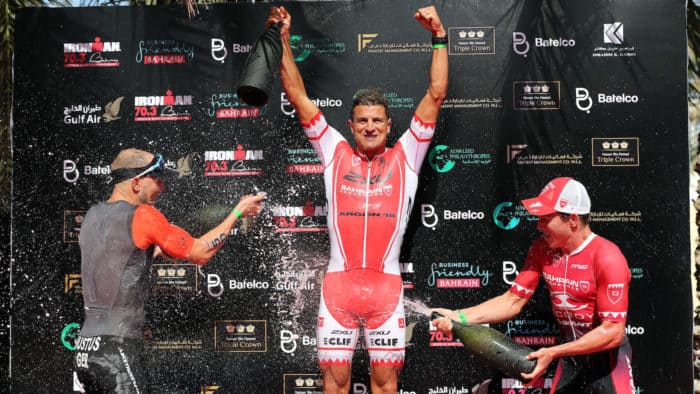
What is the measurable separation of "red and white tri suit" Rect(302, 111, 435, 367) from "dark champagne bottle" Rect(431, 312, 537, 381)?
0.60 meters

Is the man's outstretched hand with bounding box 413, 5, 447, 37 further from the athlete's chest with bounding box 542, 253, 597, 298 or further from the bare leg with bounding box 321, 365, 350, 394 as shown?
the bare leg with bounding box 321, 365, 350, 394

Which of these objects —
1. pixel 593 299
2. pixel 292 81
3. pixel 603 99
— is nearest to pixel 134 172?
pixel 292 81

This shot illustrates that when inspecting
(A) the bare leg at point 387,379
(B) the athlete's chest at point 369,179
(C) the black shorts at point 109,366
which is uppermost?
(B) the athlete's chest at point 369,179

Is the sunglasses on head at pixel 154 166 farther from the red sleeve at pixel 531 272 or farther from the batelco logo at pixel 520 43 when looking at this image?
the batelco logo at pixel 520 43

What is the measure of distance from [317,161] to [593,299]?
99.4 inches

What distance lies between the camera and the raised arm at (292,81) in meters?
5.86

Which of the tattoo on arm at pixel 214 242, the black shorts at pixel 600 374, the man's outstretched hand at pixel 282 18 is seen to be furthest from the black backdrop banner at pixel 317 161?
the black shorts at pixel 600 374

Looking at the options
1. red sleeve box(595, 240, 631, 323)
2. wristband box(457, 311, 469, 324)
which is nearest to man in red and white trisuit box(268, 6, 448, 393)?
wristband box(457, 311, 469, 324)

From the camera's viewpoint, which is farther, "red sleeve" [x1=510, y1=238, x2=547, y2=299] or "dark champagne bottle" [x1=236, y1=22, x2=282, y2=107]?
"red sleeve" [x1=510, y1=238, x2=547, y2=299]

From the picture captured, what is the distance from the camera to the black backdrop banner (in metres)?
6.27

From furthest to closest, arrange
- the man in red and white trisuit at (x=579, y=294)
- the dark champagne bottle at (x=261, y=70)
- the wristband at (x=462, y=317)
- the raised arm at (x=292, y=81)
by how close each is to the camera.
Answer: the raised arm at (x=292, y=81) < the wristband at (x=462, y=317) < the dark champagne bottle at (x=261, y=70) < the man in red and white trisuit at (x=579, y=294)

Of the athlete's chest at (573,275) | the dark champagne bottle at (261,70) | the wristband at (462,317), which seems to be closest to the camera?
the athlete's chest at (573,275)

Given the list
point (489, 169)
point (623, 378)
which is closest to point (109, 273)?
point (489, 169)

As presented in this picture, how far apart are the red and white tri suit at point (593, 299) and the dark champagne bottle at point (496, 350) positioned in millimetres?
413
